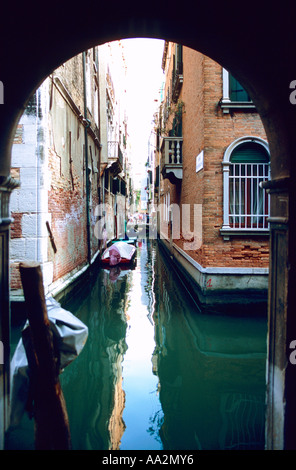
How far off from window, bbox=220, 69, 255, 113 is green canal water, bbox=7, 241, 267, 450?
4.15 metres

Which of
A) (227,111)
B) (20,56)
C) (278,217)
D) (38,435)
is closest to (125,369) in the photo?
(38,435)

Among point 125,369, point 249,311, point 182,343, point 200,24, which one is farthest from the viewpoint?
point 249,311

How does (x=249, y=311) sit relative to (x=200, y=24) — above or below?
below

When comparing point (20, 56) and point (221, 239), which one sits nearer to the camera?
point (20, 56)

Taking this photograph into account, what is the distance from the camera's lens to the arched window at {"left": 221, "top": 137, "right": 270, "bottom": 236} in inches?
292

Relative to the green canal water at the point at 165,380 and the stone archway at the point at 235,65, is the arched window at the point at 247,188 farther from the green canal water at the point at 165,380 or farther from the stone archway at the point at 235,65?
the stone archway at the point at 235,65

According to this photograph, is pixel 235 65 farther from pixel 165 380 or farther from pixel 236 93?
pixel 236 93

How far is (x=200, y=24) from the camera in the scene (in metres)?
2.58

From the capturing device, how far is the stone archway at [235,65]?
2.30 meters

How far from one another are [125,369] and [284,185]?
128 inches

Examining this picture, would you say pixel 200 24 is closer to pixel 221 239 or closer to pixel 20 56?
pixel 20 56

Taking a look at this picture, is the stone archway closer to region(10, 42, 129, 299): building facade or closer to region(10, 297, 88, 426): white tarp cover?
region(10, 297, 88, 426): white tarp cover

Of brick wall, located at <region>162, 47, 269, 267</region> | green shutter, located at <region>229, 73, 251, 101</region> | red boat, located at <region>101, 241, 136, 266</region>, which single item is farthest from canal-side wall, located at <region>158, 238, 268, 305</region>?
red boat, located at <region>101, 241, 136, 266</region>

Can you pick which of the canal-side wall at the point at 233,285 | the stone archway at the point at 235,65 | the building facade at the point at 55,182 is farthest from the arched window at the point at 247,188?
the stone archway at the point at 235,65
